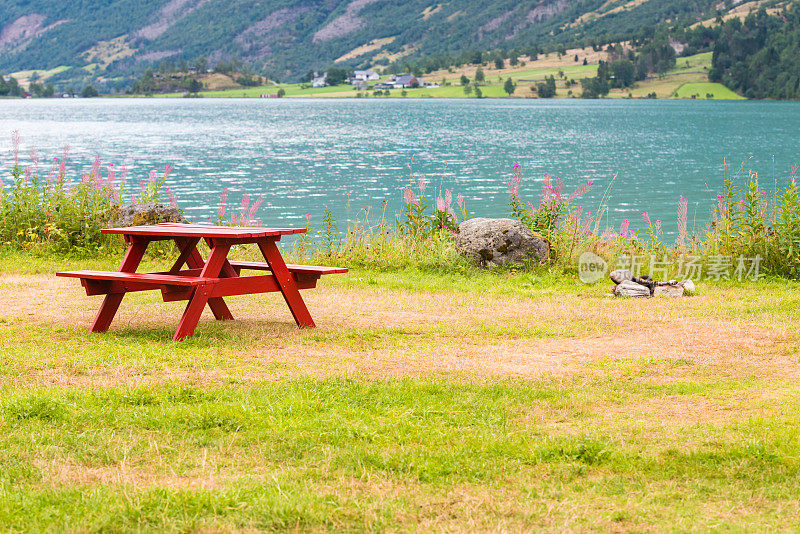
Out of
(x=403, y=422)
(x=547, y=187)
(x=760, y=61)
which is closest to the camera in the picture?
(x=403, y=422)

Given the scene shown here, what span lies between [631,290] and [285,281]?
4535 mm

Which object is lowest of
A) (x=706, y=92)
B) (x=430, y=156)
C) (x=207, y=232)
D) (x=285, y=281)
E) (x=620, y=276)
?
(x=430, y=156)

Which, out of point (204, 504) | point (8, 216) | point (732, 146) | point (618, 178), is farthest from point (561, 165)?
point (204, 504)

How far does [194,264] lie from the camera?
366 inches

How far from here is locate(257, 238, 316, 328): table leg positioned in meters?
7.88

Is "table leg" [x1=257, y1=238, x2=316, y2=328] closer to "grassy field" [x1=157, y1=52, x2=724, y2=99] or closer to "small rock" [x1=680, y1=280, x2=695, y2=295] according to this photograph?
"small rock" [x1=680, y1=280, x2=695, y2=295]

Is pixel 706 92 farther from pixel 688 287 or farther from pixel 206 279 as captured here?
pixel 206 279

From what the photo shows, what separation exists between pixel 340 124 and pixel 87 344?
93.7 m

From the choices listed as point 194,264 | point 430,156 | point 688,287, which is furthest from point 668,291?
point 430,156

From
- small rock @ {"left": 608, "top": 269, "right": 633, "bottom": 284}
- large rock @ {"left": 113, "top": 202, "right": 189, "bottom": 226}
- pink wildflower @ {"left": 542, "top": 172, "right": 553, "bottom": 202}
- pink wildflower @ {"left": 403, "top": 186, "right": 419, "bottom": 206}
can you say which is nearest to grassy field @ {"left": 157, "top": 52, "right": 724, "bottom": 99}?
pink wildflower @ {"left": 403, "top": 186, "right": 419, "bottom": 206}

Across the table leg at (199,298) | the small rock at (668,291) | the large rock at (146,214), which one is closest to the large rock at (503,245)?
the small rock at (668,291)

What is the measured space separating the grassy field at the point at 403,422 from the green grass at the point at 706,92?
160 m

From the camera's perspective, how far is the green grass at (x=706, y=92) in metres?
155

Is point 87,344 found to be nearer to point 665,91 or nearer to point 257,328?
point 257,328
